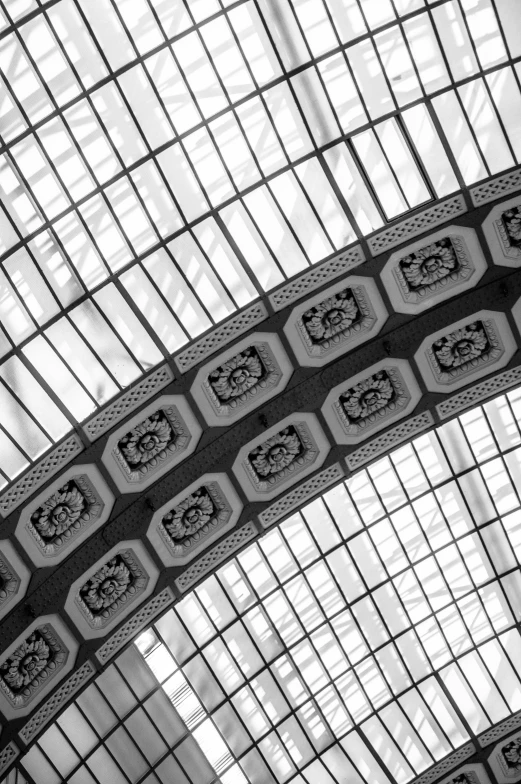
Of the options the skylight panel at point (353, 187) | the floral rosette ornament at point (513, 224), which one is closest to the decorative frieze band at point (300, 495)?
the skylight panel at point (353, 187)

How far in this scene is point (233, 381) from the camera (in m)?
27.3

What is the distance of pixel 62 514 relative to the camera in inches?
1029

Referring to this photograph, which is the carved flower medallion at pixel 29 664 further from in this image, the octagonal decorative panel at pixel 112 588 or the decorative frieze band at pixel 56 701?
the octagonal decorative panel at pixel 112 588

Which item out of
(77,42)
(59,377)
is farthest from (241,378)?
(77,42)

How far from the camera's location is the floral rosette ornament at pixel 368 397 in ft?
94.7

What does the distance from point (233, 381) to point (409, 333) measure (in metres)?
4.45

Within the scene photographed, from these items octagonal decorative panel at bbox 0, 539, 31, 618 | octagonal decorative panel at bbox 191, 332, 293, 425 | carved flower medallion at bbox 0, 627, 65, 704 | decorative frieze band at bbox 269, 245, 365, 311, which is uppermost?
decorative frieze band at bbox 269, 245, 365, 311

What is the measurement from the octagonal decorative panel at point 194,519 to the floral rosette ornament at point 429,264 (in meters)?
6.51

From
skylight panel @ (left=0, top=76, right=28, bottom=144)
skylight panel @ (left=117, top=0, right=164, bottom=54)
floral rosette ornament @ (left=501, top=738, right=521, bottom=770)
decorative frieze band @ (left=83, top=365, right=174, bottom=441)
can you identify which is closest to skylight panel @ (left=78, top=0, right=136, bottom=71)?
skylight panel @ (left=117, top=0, right=164, bottom=54)

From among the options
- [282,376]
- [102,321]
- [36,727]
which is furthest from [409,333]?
[36,727]

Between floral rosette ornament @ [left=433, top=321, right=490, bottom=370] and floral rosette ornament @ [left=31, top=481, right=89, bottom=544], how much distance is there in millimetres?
9394

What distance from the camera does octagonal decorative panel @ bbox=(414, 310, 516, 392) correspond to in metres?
28.6

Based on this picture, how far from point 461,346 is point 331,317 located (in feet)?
12.1

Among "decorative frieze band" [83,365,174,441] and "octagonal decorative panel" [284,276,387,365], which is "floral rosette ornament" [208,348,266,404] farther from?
"decorative frieze band" [83,365,174,441]
